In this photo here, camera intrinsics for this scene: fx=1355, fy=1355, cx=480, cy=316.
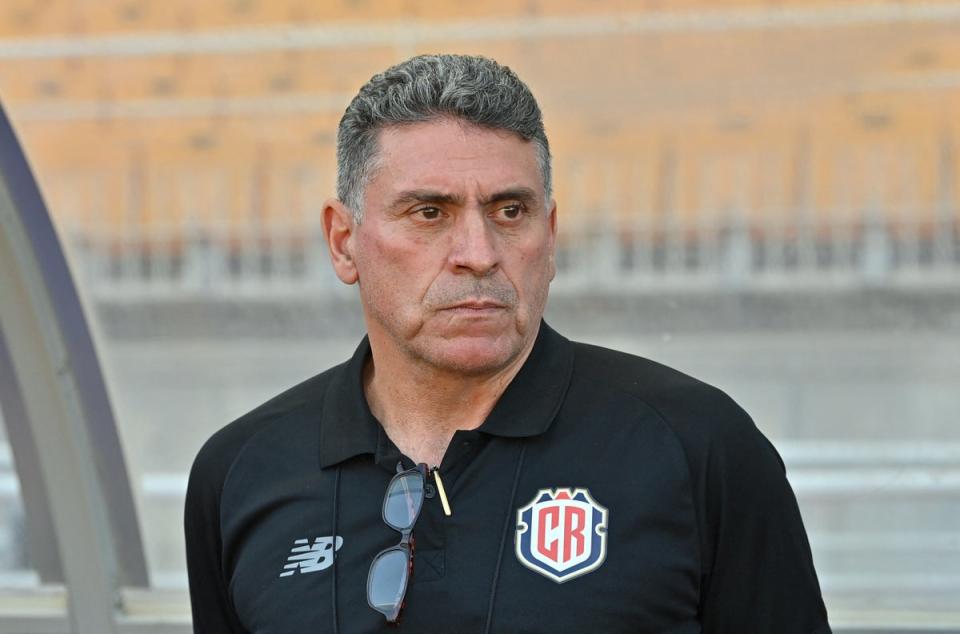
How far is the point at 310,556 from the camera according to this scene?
1.60m

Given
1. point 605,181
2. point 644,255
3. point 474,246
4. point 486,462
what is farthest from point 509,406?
point 605,181

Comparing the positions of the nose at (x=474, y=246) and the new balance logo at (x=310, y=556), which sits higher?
the nose at (x=474, y=246)

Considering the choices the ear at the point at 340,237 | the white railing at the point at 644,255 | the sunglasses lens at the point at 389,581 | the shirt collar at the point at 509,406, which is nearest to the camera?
the sunglasses lens at the point at 389,581

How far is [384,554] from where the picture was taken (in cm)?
154

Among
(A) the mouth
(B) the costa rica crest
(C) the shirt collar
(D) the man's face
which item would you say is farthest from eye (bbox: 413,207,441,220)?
(B) the costa rica crest

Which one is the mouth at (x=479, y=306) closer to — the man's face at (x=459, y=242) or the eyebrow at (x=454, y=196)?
the man's face at (x=459, y=242)

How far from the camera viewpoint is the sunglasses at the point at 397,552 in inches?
59.3

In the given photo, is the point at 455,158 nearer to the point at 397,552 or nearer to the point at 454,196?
the point at 454,196

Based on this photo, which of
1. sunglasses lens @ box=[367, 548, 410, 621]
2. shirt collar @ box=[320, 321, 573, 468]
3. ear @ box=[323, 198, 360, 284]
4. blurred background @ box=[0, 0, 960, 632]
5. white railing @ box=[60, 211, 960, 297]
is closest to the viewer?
sunglasses lens @ box=[367, 548, 410, 621]

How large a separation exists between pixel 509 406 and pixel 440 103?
14.5 inches

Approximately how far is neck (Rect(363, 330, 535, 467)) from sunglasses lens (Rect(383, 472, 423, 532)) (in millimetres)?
71

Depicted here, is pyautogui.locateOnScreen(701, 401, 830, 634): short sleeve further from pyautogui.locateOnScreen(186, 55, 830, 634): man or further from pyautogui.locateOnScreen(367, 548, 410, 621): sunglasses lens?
pyautogui.locateOnScreen(367, 548, 410, 621): sunglasses lens

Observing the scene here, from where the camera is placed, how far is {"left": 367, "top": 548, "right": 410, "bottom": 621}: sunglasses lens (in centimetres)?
150

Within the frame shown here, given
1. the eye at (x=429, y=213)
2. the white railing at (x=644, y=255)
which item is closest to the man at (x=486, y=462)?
the eye at (x=429, y=213)
